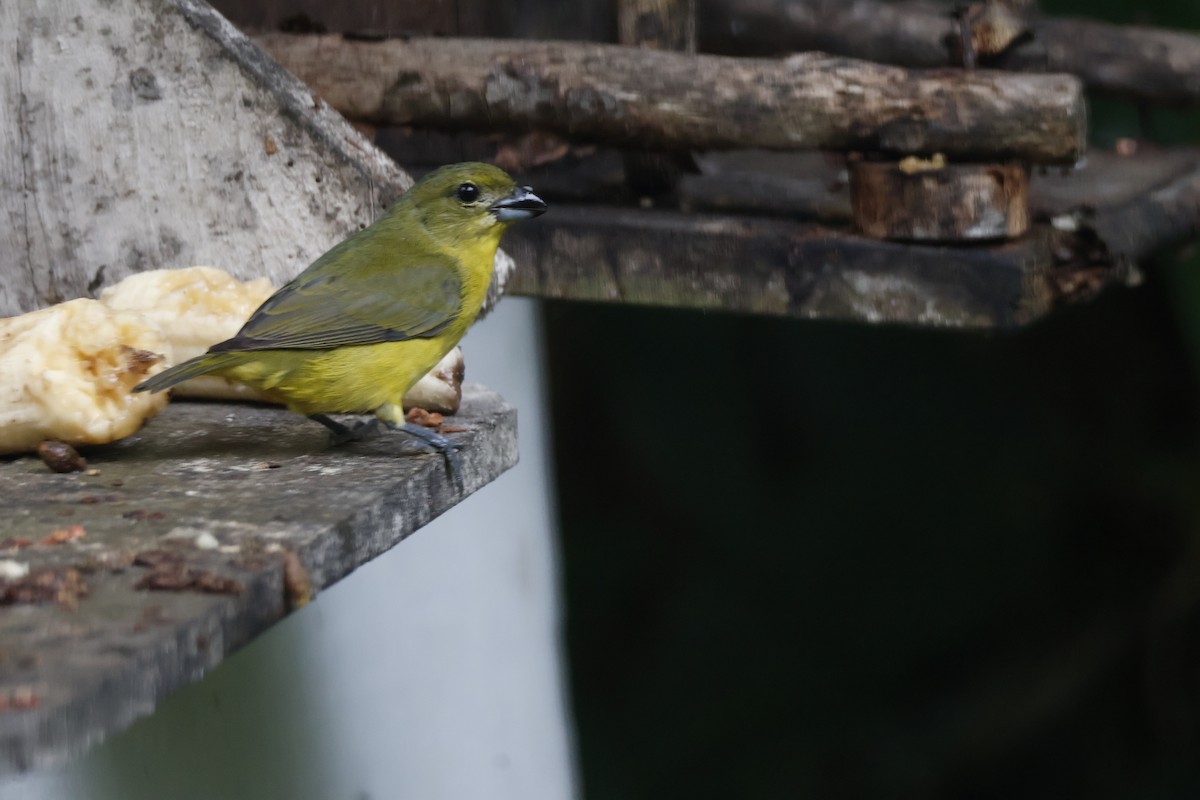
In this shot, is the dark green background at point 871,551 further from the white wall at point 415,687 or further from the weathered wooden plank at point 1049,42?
the white wall at point 415,687

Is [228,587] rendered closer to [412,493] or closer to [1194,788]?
[412,493]

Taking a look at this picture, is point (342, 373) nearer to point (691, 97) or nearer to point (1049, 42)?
point (691, 97)

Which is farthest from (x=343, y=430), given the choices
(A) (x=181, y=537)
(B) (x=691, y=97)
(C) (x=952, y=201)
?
(C) (x=952, y=201)

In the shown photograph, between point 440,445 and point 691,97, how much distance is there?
1414 mm

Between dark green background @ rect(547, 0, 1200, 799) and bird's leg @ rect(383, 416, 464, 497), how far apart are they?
4.05 metres

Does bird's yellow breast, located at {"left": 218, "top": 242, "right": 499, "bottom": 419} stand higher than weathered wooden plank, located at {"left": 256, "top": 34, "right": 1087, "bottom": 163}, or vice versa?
weathered wooden plank, located at {"left": 256, "top": 34, "right": 1087, "bottom": 163}

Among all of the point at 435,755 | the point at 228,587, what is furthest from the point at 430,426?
the point at 435,755

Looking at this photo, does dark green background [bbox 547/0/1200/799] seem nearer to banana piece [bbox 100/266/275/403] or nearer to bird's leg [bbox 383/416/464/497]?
banana piece [bbox 100/266/275/403]

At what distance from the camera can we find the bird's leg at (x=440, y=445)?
7.67 ft

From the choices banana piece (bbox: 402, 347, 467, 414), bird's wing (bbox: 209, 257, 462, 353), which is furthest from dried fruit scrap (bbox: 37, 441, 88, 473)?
banana piece (bbox: 402, 347, 467, 414)

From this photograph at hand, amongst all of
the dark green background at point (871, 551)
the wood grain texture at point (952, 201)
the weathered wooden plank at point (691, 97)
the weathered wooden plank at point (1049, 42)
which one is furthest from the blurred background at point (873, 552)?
the wood grain texture at point (952, 201)

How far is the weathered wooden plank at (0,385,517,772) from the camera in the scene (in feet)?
4.96

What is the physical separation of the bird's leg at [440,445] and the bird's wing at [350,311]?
148mm

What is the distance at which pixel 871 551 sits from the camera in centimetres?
680
